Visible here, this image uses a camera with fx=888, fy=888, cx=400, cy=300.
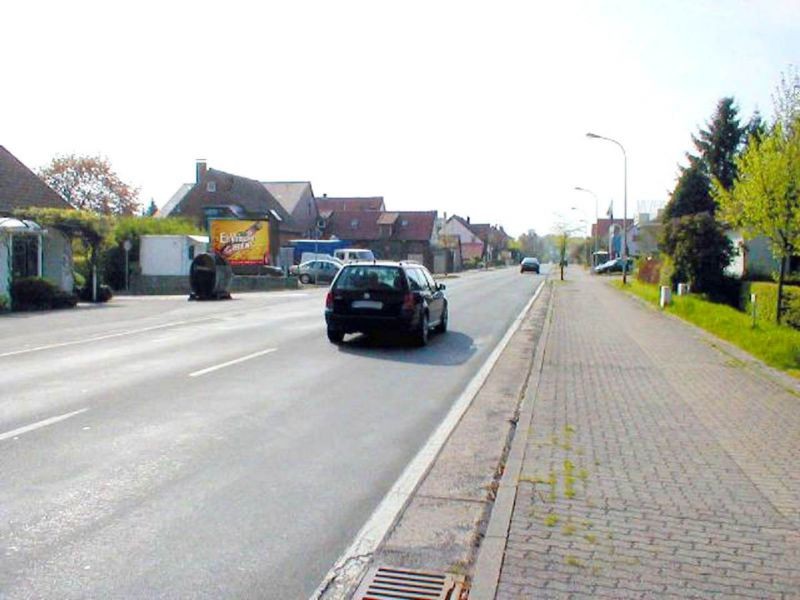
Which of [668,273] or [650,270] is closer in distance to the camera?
[668,273]

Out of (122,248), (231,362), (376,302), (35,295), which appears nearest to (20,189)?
(122,248)

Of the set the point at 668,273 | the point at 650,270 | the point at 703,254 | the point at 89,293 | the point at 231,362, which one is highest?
the point at 703,254

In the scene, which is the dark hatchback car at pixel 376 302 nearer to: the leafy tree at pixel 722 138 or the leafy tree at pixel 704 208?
the leafy tree at pixel 704 208

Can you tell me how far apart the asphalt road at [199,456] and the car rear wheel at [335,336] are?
467mm

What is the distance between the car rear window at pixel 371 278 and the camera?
16203 millimetres

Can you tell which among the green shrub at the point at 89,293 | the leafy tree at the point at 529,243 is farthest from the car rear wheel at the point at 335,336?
the leafy tree at the point at 529,243

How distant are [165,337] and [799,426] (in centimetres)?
1201

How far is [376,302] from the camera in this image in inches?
632

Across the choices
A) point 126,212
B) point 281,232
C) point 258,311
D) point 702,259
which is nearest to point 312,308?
point 258,311

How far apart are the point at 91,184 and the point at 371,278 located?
62.9 m

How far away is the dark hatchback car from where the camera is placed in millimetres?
16016

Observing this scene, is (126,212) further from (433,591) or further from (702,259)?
(433,591)

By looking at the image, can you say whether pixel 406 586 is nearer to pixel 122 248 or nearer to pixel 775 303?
pixel 775 303

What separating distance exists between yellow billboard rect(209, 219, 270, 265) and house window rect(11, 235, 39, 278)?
20728 mm
